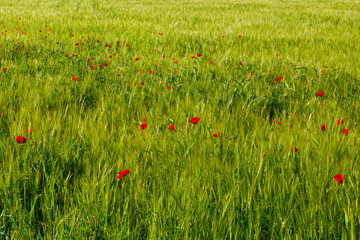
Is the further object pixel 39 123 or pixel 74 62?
pixel 74 62

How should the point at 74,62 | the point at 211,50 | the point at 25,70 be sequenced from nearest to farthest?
1. the point at 25,70
2. the point at 74,62
3. the point at 211,50

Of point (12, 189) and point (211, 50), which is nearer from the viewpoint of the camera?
point (12, 189)

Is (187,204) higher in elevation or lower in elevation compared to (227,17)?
lower

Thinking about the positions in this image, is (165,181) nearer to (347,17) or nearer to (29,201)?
(29,201)

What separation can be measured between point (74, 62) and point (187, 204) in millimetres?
2840

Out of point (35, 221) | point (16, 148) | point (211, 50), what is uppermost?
point (211, 50)

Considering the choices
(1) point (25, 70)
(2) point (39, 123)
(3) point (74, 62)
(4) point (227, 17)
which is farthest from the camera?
(4) point (227, 17)

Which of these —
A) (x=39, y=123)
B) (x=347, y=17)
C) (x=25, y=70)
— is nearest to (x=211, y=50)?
(x=25, y=70)

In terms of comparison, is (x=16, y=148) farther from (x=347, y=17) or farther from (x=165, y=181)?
(x=347, y=17)

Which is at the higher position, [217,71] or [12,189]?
[217,71]

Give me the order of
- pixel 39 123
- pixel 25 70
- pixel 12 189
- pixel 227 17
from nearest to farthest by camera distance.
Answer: pixel 12 189, pixel 39 123, pixel 25 70, pixel 227 17

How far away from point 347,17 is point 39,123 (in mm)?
8911

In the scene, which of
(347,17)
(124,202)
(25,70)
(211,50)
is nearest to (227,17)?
(347,17)

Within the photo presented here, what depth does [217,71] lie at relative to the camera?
3.16m
